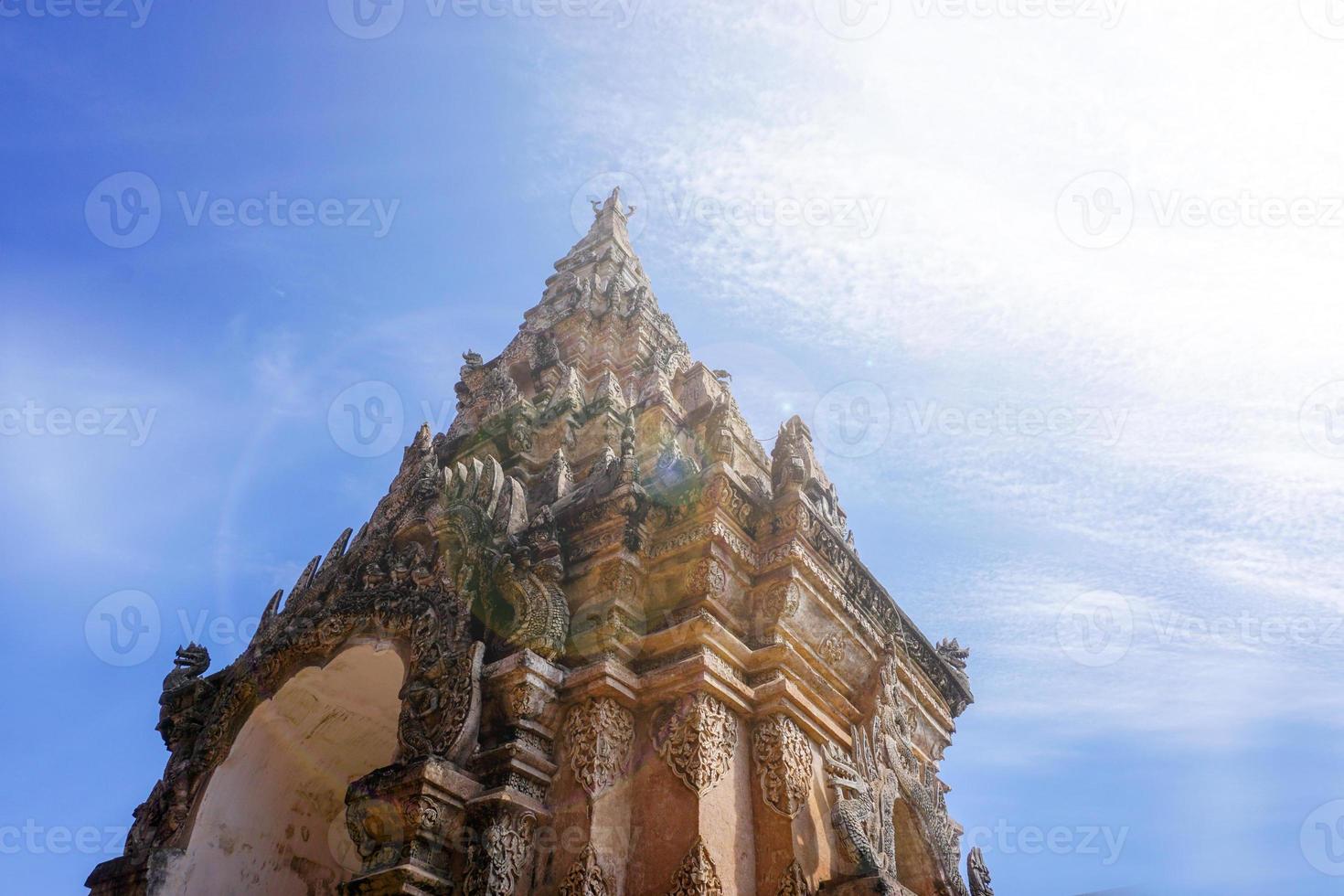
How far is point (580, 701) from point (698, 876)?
1.64 m

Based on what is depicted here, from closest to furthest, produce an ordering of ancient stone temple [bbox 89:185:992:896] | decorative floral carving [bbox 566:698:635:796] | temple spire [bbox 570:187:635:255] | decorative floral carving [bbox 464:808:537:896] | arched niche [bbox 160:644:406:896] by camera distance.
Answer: decorative floral carving [bbox 464:808:537:896] < ancient stone temple [bbox 89:185:992:896] < decorative floral carving [bbox 566:698:635:796] < arched niche [bbox 160:644:406:896] < temple spire [bbox 570:187:635:255]

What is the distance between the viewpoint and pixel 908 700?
32.0 feet

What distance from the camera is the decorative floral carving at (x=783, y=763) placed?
277 inches

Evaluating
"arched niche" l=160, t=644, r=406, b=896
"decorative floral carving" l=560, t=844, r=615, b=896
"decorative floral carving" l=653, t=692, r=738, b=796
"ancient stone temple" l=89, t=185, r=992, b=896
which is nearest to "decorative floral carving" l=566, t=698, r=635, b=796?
"ancient stone temple" l=89, t=185, r=992, b=896

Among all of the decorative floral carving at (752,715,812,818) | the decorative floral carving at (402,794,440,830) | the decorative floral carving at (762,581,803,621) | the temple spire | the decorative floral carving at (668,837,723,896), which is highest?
the temple spire

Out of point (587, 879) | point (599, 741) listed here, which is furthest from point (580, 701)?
point (587, 879)

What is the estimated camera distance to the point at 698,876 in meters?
6.30

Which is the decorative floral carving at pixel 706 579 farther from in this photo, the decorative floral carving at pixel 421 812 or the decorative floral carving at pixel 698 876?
the decorative floral carving at pixel 421 812

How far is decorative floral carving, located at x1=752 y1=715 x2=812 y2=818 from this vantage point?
23.1 feet

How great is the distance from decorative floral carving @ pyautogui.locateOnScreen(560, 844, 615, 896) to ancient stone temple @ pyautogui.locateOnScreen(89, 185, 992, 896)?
0.01m

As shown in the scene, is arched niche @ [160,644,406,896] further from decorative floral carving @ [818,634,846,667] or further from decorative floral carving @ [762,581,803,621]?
decorative floral carving @ [818,634,846,667]

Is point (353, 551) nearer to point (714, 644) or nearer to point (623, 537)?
point (623, 537)

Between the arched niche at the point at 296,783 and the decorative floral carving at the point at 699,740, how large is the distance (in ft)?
9.78

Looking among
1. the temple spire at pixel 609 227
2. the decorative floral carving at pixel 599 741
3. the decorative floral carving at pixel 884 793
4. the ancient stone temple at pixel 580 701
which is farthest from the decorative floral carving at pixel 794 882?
the temple spire at pixel 609 227
